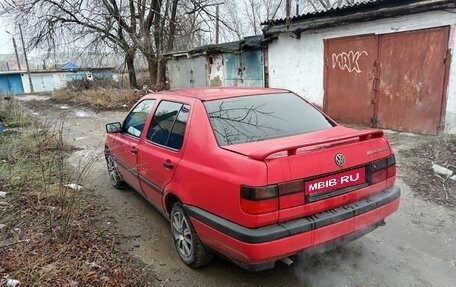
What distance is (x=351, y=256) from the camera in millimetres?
3271

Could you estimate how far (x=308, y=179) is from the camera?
2508 mm

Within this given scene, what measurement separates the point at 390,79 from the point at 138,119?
6278mm

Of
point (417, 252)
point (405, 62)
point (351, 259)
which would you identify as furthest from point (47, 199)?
point (405, 62)

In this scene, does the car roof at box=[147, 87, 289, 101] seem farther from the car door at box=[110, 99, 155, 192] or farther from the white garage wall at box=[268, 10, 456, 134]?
the white garage wall at box=[268, 10, 456, 134]

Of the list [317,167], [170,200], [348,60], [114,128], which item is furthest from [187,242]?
[348,60]

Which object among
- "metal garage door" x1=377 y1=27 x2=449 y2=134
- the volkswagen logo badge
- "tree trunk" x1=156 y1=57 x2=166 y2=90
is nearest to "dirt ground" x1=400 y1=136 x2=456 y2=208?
"metal garage door" x1=377 y1=27 x2=449 y2=134

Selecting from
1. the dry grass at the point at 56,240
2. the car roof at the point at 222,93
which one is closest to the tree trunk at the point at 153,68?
the dry grass at the point at 56,240

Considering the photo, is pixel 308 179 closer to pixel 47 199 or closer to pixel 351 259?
pixel 351 259

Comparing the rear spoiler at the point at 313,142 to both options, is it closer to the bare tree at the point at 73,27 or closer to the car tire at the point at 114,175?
the car tire at the point at 114,175

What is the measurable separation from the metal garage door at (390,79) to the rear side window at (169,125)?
609 centimetres

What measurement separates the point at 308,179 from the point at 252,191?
1.45 ft

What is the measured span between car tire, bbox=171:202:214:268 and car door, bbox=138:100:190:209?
1.05 feet

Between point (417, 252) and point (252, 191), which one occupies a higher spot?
point (252, 191)

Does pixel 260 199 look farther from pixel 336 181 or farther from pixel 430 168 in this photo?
pixel 430 168
